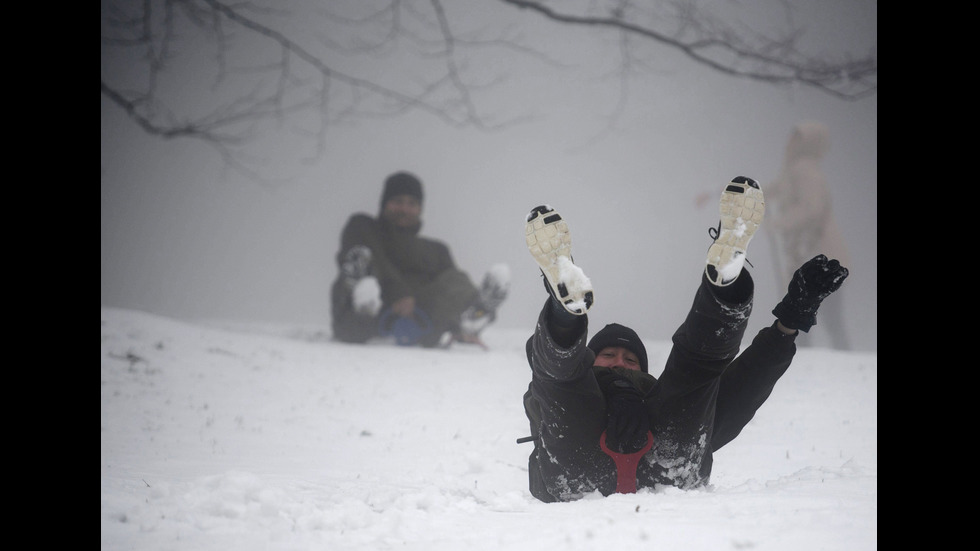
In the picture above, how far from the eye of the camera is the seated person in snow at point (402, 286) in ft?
21.6

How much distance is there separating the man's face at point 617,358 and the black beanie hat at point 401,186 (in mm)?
4916

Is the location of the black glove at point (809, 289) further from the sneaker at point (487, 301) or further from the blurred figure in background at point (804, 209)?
the blurred figure in background at point (804, 209)

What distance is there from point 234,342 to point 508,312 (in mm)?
4226

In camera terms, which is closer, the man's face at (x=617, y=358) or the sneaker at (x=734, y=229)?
the sneaker at (x=734, y=229)

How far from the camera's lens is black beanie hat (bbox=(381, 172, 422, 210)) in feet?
23.0

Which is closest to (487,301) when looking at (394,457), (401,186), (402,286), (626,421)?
(402,286)

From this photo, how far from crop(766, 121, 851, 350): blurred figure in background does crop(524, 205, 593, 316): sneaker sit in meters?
6.26

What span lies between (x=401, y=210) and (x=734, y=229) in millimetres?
5394

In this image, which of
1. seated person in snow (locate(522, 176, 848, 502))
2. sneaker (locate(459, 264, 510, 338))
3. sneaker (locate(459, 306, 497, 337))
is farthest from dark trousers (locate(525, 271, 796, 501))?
sneaker (locate(459, 306, 497, 337))

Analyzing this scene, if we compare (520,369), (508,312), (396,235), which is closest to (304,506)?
(520,369)

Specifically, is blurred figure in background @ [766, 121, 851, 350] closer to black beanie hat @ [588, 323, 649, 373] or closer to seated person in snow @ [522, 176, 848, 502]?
black beanie hat @ [588, 323, 649, 373]

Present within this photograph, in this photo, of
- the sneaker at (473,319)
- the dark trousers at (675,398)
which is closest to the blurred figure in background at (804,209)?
the sneaker at (473,319)

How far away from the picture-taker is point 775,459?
3.28 metres

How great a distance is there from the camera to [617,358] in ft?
7.53
